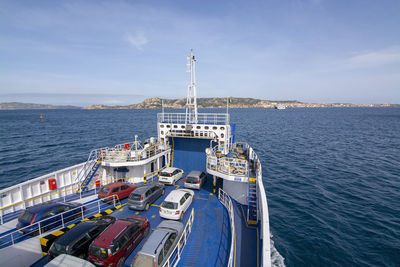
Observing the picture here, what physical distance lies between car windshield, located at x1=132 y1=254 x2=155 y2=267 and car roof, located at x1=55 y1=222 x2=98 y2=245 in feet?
10.7

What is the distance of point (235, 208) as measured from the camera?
1433cm

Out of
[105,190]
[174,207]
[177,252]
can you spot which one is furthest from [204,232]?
[105,190]

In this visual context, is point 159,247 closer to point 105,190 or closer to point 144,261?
point 144,261

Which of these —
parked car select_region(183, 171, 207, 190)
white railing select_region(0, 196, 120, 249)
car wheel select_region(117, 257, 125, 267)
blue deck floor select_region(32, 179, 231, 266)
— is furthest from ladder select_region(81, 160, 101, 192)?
car wheel select_region(117, 257, 125, 267)

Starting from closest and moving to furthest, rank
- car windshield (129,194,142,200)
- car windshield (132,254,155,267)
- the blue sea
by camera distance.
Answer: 1. car windshield (132,254,155,267)
2. car windshield (129,194,142,200)
3. the blue sea

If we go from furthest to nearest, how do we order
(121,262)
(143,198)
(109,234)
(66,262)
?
(143,198), (109,234), (121,262), (66,262)

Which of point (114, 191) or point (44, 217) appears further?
point (114, 191)

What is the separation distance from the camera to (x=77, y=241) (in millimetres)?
8906

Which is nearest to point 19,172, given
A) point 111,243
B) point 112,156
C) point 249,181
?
point 112,156

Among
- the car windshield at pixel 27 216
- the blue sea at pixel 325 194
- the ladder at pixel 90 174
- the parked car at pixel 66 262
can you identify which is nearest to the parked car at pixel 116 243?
the parked car at pixel 66 262

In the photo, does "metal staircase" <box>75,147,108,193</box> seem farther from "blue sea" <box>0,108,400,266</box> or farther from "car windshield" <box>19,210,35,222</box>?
"blue sea" <box>0,108,400,266</box>

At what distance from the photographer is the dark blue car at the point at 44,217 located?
1020 cm

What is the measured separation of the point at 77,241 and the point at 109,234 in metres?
1.35

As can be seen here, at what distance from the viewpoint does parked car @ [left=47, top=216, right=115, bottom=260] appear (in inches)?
337
